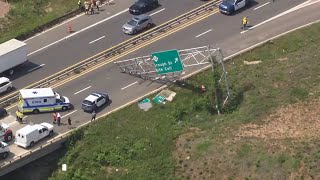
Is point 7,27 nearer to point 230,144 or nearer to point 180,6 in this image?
point 180,6

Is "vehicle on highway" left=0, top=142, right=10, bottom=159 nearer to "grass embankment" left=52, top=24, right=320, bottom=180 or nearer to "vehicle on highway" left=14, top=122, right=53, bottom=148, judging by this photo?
"vehicle on highway" left=14, top=122, right=53, bottom=148

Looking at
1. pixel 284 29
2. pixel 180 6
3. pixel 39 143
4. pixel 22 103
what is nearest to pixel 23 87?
pixel 22 103

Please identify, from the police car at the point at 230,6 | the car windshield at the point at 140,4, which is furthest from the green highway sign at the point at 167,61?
the police car at the point at 230,6

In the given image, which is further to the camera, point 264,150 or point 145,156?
point 145,156

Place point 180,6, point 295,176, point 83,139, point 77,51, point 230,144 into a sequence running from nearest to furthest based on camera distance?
point 295,176 < point 230,144 < point 83,139 < point 77,51 < point 180,6

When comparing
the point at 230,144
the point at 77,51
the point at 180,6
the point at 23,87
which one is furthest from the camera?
the point at 180,6

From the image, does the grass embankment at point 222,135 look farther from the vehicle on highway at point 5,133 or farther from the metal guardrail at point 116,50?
the metal guardrail at point 116,50
